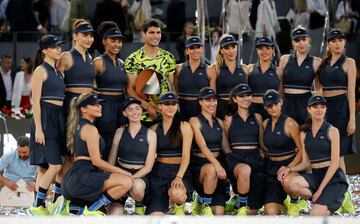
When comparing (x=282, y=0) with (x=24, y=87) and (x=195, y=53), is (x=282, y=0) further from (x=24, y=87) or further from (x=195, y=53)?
(x=195, y=53)

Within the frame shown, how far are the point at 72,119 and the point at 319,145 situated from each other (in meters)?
1.92

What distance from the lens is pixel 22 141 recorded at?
1020 centimetres

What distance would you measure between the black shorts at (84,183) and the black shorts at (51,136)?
1.02ft

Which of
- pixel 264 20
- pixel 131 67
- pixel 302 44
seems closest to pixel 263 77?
pixel 302 44

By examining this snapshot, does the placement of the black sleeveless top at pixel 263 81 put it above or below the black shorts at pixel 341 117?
above

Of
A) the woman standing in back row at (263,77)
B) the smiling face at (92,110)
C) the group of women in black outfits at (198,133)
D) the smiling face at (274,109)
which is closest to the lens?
the smiling face at (92,110)

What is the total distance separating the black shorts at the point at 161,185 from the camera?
31.0 feet

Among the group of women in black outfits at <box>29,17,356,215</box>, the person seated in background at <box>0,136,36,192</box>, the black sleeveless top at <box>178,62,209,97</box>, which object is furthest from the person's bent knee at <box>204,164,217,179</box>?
the person seated in background at <box>0,136,36,192</box>

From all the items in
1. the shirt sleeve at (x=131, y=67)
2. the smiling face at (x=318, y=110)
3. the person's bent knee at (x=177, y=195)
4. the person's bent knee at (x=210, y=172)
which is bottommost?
the person's bent knee at (x=177, y=195)

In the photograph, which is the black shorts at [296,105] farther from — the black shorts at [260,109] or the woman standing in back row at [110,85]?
the woman standing in back row at [110,85]

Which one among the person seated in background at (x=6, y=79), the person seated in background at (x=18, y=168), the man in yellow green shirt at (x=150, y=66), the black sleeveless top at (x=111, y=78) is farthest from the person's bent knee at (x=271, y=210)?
the person seated in background at (x=6, y=79)

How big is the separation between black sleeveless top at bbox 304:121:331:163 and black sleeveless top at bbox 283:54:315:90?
599 millimetres

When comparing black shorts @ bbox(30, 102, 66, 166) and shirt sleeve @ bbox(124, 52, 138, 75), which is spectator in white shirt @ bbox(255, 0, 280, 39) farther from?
black shorts @ bbox(30, 102, 66, 166)

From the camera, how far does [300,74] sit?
9.92 metres
